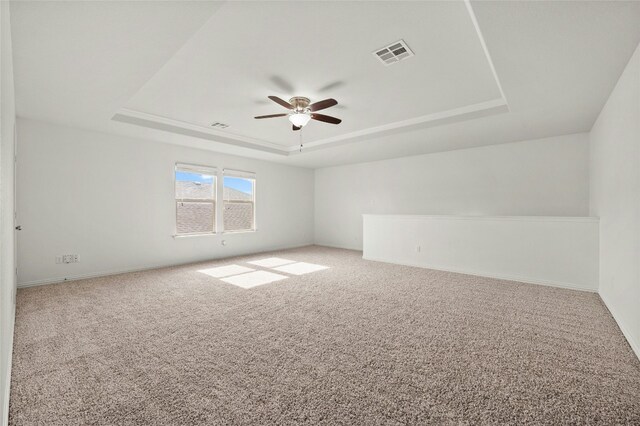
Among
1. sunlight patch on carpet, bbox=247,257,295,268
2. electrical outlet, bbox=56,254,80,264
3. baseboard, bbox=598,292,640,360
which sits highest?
electrical outlet, bbox=56,254,80,264

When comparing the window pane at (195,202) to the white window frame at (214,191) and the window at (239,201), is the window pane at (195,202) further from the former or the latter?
the window at (239,201)

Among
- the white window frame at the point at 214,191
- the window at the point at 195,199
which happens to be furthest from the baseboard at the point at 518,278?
the window at the point at 195,199

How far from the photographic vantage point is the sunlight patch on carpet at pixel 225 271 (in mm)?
4633

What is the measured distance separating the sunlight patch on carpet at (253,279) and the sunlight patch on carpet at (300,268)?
0.31 meters

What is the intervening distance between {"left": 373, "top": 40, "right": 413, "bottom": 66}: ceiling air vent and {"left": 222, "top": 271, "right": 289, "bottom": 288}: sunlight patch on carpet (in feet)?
10.6

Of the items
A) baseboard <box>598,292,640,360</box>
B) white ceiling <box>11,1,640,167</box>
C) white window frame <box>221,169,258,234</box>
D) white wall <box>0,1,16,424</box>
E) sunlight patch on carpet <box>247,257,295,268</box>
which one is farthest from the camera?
white window frame <box>221,169,258,234</box>

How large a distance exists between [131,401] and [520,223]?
5018 mm

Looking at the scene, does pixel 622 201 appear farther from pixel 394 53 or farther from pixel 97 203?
pixel 97 203

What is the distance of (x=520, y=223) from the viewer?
426cm

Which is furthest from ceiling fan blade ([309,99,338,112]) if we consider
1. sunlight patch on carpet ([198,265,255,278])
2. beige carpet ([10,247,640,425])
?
sunlight patch on carpet ([198,265,255,278])

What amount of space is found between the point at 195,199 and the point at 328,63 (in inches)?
166

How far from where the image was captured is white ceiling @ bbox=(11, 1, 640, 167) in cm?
189

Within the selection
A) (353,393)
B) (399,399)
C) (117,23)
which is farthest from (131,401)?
(117,23)

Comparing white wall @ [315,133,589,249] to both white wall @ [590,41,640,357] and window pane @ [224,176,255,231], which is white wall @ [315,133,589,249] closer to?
white wall @ [590,41,640,357]
